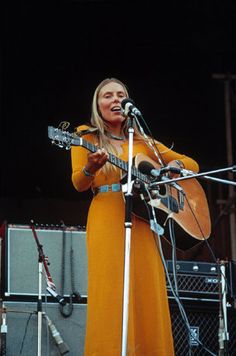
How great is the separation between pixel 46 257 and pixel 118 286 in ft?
4.71

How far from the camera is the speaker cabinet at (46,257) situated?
5.67 m

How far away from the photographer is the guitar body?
457cm

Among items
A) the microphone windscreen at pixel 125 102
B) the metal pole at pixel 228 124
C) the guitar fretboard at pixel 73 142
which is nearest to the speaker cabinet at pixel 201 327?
the guitar fretboard at pixel 73 142

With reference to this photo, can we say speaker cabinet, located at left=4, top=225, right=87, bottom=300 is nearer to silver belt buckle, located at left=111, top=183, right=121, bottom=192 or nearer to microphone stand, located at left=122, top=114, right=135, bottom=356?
silver belt buckle, located at left=111, top=183, right=121, bottom=192

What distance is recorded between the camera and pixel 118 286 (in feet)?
14.3

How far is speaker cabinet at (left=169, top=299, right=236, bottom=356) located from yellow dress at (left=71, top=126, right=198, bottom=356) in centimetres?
123

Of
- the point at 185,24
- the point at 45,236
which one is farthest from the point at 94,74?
the point at 45,236

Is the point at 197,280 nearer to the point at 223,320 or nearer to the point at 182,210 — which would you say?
the point at 223,320

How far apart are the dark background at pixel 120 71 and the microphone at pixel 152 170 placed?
340cm

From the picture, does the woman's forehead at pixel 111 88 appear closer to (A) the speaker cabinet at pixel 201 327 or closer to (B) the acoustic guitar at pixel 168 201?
(B) the acoustic guitar at pixel 168 201

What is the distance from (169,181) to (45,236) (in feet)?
5.74

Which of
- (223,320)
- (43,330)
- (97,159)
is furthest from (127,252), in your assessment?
(43,330)

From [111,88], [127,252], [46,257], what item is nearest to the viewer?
[127,252]

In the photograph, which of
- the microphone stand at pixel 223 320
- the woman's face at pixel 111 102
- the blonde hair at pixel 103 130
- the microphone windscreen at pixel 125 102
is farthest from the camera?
the microphone stand at pixel 223 320
